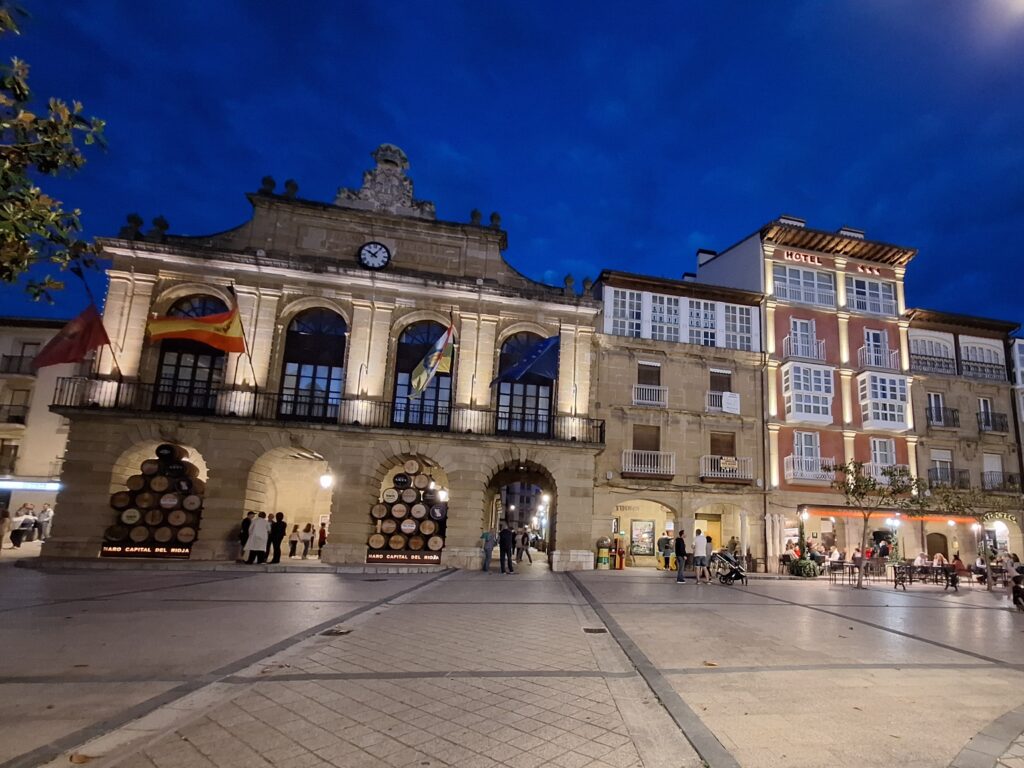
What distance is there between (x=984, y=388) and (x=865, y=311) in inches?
307

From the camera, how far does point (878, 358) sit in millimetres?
27750

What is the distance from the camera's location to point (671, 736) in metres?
4.15

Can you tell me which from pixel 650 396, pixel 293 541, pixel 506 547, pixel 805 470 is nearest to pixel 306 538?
pixel 293 541

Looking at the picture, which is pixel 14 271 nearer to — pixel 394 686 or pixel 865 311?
pixel 394 686

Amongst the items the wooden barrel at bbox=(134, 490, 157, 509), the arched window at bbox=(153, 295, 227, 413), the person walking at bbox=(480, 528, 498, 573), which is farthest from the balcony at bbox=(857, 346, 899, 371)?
the wooden barrel at bbox=(134, 490, 157, 509)

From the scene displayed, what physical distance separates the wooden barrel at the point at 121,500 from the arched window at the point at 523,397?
12998mm

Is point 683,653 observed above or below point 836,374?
below

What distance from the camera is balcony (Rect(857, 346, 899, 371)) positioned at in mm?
27359

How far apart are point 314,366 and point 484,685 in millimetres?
17758

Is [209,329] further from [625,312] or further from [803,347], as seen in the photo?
[803,347]

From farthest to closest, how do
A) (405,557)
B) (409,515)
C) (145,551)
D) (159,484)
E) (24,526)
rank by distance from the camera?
(24,526)
(409,515)
(405,557)
(159,484)
(145,551)

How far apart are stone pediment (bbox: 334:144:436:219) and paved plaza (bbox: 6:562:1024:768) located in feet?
54.0

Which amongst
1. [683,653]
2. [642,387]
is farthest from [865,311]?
[683,653]

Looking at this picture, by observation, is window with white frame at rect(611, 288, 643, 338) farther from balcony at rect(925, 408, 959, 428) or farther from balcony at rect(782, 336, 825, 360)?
balcony at rect(925, 408, 959, 428)
